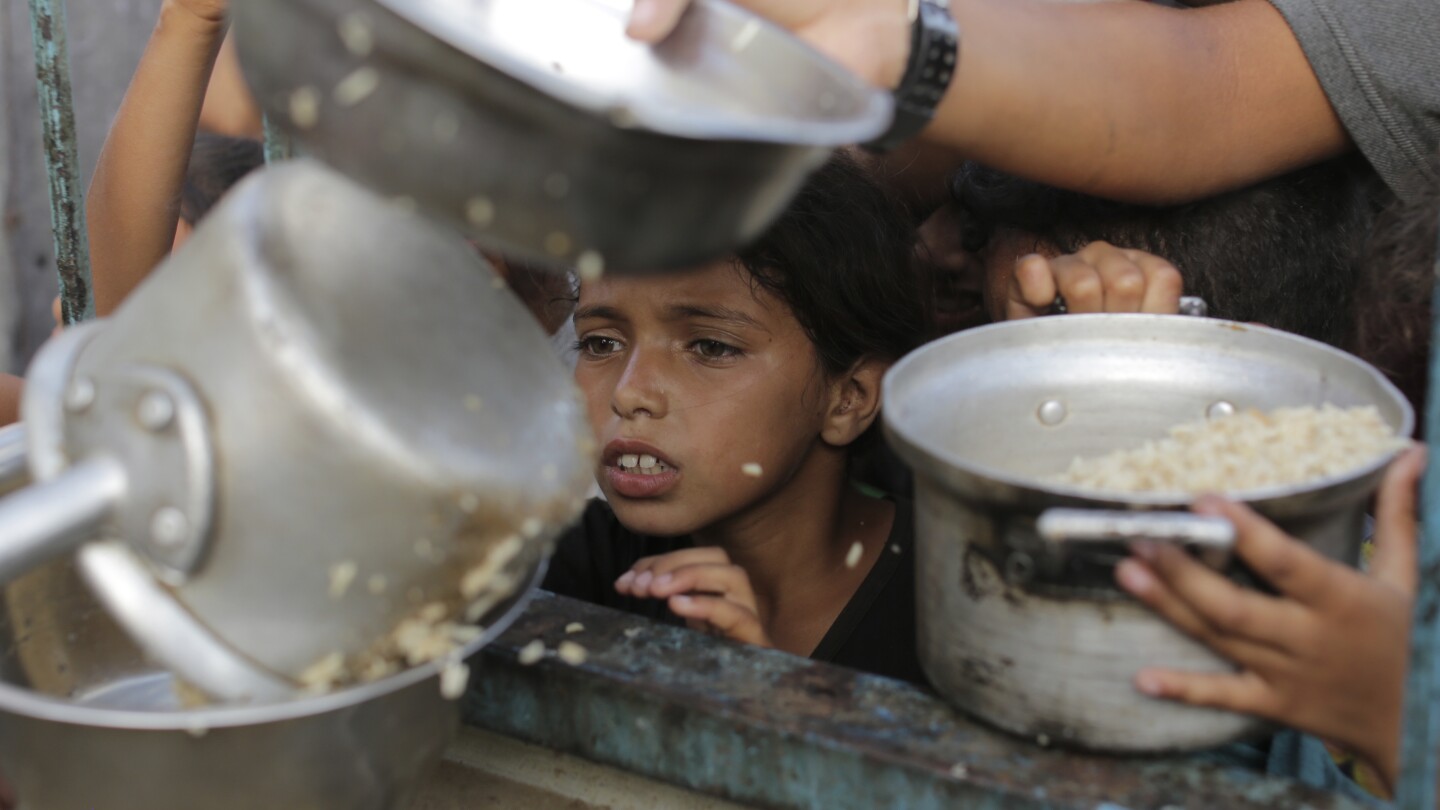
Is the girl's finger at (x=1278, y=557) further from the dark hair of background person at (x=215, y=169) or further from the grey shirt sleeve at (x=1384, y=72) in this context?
the dark hair of background person at (x=215, y=169)

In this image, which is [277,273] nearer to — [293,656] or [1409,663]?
[293,656]

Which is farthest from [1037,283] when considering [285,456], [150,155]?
[150,155]

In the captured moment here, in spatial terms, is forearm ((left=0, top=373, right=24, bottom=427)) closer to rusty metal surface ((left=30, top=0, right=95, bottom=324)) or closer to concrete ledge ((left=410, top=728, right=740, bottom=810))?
rusty metal surface ((left=30, top=0, right=95, bottom=324))

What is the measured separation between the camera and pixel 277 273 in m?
1.11

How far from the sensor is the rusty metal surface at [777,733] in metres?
1.39

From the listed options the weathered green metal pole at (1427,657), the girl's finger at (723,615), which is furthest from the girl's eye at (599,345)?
the weathered green metal pole at (1427,657)

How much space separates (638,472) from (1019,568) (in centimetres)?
127

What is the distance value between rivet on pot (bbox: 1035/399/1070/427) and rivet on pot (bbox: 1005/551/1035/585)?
0.48m

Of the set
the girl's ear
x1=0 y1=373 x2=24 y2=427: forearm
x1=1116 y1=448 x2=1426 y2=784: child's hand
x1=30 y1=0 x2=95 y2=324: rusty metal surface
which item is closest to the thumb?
x1=1116 y1=448 x2=1426 y2=784: child's hand

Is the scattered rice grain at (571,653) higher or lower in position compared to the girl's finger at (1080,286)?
lower

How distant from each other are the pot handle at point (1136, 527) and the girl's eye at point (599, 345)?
59.5 inches

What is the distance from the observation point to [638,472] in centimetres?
246

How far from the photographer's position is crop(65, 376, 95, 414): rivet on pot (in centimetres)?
115

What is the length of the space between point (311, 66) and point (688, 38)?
0.56 meters
